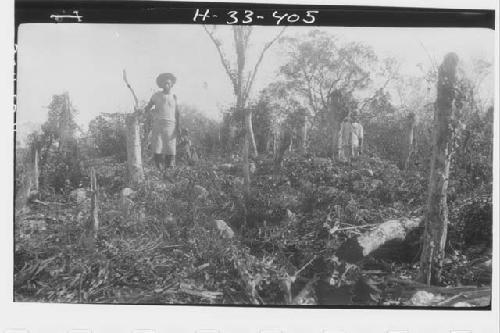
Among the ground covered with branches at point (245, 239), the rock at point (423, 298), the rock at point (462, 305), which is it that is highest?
the ground covered with branches at point (245, 239)

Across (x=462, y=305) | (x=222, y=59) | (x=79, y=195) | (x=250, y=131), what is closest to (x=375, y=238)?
(x=462, y=305)

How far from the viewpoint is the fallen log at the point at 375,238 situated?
3.66m

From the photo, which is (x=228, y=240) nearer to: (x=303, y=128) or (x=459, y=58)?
(x=303, y=128)

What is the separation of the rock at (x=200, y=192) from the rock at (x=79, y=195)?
95 centimetres

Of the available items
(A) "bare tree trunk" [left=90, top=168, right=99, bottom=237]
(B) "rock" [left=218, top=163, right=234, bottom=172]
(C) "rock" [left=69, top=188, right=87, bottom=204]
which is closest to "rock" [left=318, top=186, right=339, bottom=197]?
(B) "rock" [left=218, top=163, right=234, bottom=172]

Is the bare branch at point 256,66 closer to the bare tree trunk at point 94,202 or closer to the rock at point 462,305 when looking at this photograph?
the bare tree trunk at point 94,202

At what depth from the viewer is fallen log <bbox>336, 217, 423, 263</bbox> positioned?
3.66 metres

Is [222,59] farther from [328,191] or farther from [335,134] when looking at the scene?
[328,191]

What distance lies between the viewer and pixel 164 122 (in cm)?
374

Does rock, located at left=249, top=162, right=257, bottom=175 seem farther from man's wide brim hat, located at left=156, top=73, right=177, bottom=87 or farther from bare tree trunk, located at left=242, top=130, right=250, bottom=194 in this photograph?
man's wide brim hat, located at left=156, top=73, right=177, bottom=87

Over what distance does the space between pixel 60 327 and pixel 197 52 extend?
2.57 m

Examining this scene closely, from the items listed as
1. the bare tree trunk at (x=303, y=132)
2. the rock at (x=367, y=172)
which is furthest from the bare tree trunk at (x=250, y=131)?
the rock at (x=367, y=172)

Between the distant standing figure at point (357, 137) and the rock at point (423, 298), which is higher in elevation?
the distant standing figure at point (357, 137)

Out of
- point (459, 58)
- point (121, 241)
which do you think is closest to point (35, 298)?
point (121, 241)
